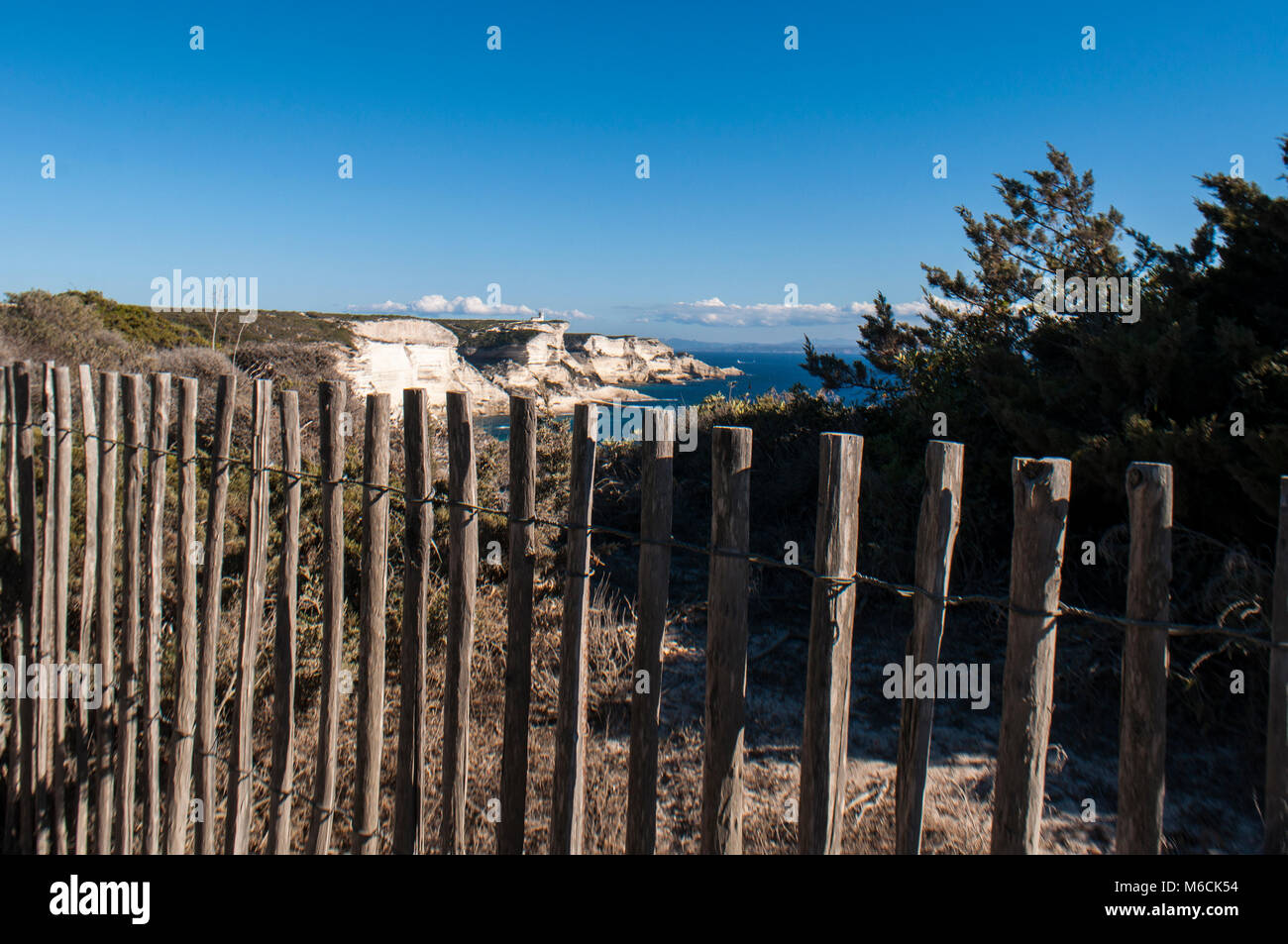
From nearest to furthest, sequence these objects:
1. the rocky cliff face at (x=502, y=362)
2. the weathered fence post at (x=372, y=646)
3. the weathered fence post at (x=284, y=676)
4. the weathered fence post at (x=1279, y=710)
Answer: the weathered fence post at (x=1279, y=710) < the weathered fence post at (x=372, y=646) < the weathered fence post at (x=284, y=676) < the rocky cliff face at (x=502, y=362)

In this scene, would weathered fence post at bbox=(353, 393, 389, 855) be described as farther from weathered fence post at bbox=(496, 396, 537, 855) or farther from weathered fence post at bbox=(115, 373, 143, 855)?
weathered fence post at bbox=(115, 373, 143, 855)

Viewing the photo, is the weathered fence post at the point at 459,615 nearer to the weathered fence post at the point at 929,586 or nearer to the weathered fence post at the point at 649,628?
the weathered fence post at the point at 649,628

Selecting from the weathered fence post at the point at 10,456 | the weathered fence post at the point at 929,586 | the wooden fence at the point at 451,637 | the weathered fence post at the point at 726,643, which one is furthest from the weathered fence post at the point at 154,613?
the weathered fence post at the point at 929,586

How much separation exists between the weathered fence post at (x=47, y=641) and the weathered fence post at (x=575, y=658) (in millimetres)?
2550

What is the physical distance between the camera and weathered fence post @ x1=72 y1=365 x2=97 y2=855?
9.77 feet

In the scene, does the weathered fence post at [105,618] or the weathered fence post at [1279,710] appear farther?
the weathered fence post at [105,618]

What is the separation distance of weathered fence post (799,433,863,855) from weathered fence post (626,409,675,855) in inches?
13.8

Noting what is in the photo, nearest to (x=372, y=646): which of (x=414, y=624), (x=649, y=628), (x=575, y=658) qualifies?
(x=414, y=624)

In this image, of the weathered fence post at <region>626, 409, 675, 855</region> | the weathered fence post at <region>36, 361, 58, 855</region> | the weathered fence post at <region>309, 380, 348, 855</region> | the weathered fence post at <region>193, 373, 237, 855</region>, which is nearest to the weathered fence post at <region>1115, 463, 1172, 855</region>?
the weathered fence post at <region>626, 409, 675, 855</region>

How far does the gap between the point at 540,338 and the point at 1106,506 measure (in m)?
41.5

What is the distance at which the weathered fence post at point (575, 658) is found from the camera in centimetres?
186

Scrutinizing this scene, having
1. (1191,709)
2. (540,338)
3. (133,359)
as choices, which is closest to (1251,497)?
(1191,709)

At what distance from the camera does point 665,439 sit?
1.76 metres

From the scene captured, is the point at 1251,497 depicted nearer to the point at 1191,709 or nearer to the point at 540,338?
the point at 1191,709
